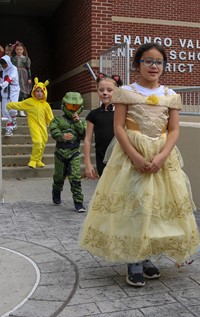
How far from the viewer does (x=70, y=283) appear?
3.48 m

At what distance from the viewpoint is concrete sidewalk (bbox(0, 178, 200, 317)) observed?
304cm

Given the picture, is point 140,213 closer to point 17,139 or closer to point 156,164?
point 156,164

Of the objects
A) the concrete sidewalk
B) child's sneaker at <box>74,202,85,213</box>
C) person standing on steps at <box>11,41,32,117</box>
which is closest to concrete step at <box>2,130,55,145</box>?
person standing on steps at <box>11,41,32,117</box>

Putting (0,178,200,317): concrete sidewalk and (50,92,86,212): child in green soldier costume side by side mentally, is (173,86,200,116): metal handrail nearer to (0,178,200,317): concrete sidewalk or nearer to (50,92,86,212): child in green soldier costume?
(50,92,86,212): child in green soldier costume

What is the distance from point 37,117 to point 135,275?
16.9 ft

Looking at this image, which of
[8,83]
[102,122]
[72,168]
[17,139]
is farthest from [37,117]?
[102,122]

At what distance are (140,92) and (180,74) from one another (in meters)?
9.96

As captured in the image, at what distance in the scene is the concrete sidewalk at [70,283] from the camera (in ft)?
9.96

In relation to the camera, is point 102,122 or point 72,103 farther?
point 72,103

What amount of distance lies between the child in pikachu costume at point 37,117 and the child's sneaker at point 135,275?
16.3ft

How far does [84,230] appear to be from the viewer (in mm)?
3498

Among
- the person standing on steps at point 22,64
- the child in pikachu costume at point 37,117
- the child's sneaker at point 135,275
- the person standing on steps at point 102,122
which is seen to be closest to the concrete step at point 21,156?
the child in pikachu costume at point 37,117

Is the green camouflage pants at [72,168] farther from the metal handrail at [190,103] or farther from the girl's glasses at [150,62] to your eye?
the girl's glasses at [150,62]

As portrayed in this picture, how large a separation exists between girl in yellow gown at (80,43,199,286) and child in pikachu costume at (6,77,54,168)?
4.66 meters
